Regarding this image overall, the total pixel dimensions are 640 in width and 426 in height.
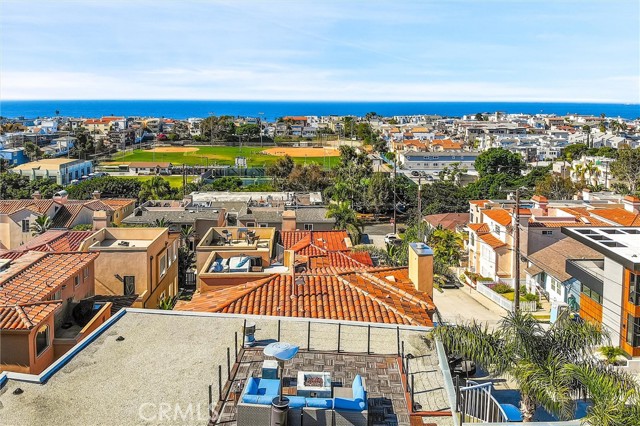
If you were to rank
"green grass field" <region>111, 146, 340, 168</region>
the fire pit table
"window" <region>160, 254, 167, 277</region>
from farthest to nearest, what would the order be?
"green grass field" <region>111, 146, 340, 168</region>, "window" <region>160, 254, 167, 277</region>, the fire pit table

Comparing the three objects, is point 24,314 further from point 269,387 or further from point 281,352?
point 281,352

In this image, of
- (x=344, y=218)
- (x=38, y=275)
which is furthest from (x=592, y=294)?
(x=344, y=218)

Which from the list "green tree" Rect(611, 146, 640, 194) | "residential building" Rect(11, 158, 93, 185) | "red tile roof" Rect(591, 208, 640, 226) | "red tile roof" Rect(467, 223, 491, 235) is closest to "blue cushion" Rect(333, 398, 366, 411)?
"red tile roof" Rect(591, 208, 640, 226)

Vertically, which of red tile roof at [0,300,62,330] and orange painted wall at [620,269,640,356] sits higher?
red tile roof at [0,300,62,330]

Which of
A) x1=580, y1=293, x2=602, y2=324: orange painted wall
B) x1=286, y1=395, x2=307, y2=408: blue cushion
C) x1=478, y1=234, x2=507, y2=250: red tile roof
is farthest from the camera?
x1=478, y1=234, x2=507, y2=250: red tile roof

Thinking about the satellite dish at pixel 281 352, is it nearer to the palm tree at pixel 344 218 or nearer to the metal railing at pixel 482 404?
the metal railing at pixel 482 404

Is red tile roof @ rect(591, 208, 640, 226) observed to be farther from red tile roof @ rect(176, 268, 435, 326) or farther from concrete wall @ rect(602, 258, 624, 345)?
red tile roof @ rect(176, 268, 435, 326)

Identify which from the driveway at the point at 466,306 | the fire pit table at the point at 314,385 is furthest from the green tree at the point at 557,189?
the fire pit table at the point at 314,385
